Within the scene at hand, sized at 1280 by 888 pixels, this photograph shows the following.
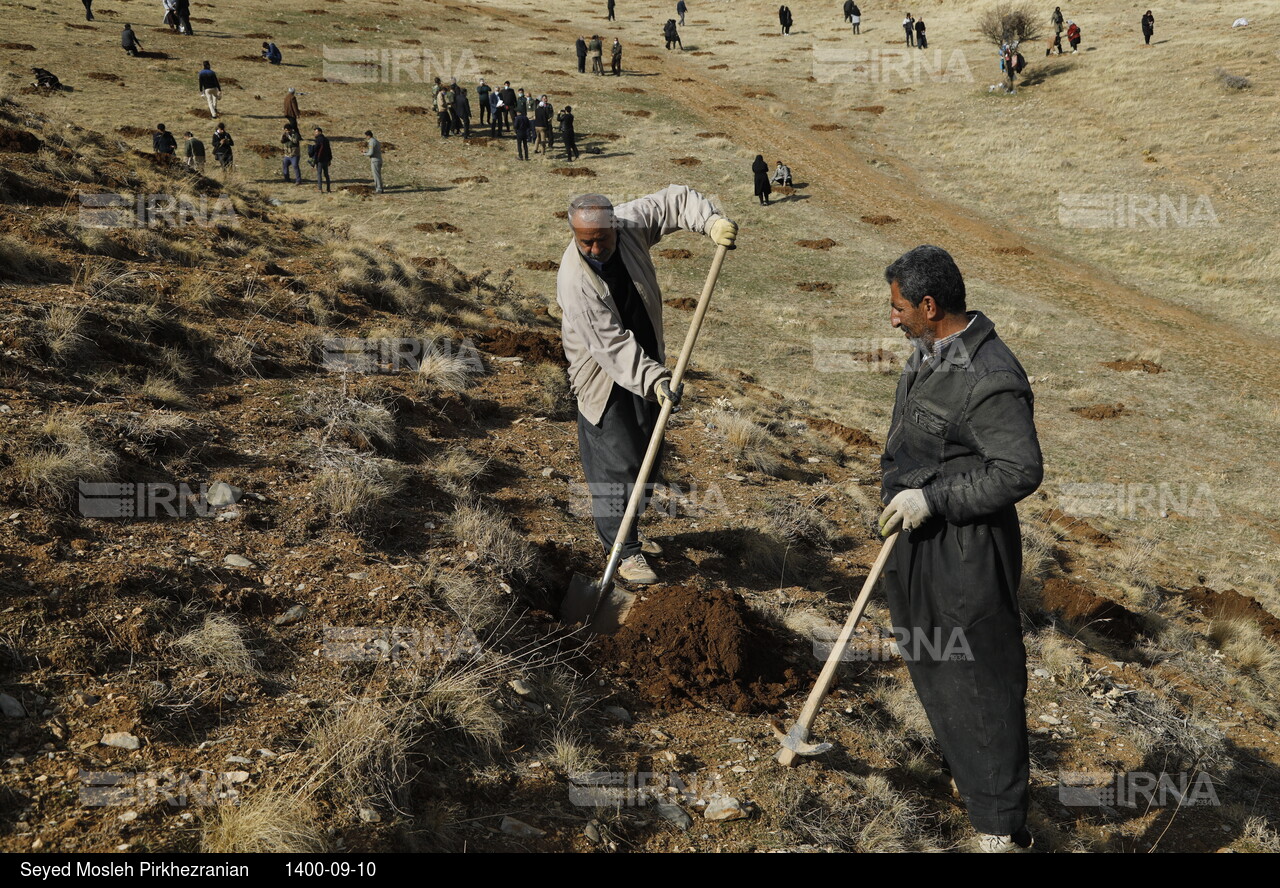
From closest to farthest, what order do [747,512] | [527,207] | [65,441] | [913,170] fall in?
[65,441] < [747,512] < [527,207] < [913,170]

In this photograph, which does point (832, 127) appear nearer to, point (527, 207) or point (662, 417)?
point (527, 207)

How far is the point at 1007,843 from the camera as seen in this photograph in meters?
3.17

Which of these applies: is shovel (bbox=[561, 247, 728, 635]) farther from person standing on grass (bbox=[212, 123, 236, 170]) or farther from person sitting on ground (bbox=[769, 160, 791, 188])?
person sitting on ground (bbox=[769, 160, 791, 188])

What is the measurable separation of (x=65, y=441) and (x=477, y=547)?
227 cm

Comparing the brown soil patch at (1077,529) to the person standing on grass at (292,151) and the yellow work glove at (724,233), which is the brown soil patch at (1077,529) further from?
the person standing on grass at (292,151)

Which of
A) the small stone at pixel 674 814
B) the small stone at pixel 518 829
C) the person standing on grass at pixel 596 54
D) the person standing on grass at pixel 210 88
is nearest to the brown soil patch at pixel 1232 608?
the small stone at pixel 674 814

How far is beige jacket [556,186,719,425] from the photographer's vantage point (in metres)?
4.38

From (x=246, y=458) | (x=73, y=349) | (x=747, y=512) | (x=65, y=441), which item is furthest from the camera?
(x=747, y=512)

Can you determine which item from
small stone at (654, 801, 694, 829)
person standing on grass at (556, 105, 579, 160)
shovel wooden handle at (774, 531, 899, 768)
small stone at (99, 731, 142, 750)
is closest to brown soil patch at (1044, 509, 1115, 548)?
shovel wooden handle at (774, 531, 899, 768)

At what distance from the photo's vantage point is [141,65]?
1098 inches

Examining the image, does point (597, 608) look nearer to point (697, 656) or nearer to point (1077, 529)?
point (697, 656)

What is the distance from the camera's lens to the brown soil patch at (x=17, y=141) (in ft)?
32.1

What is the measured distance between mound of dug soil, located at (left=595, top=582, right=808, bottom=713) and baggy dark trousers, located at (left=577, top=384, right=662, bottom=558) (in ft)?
1.96
